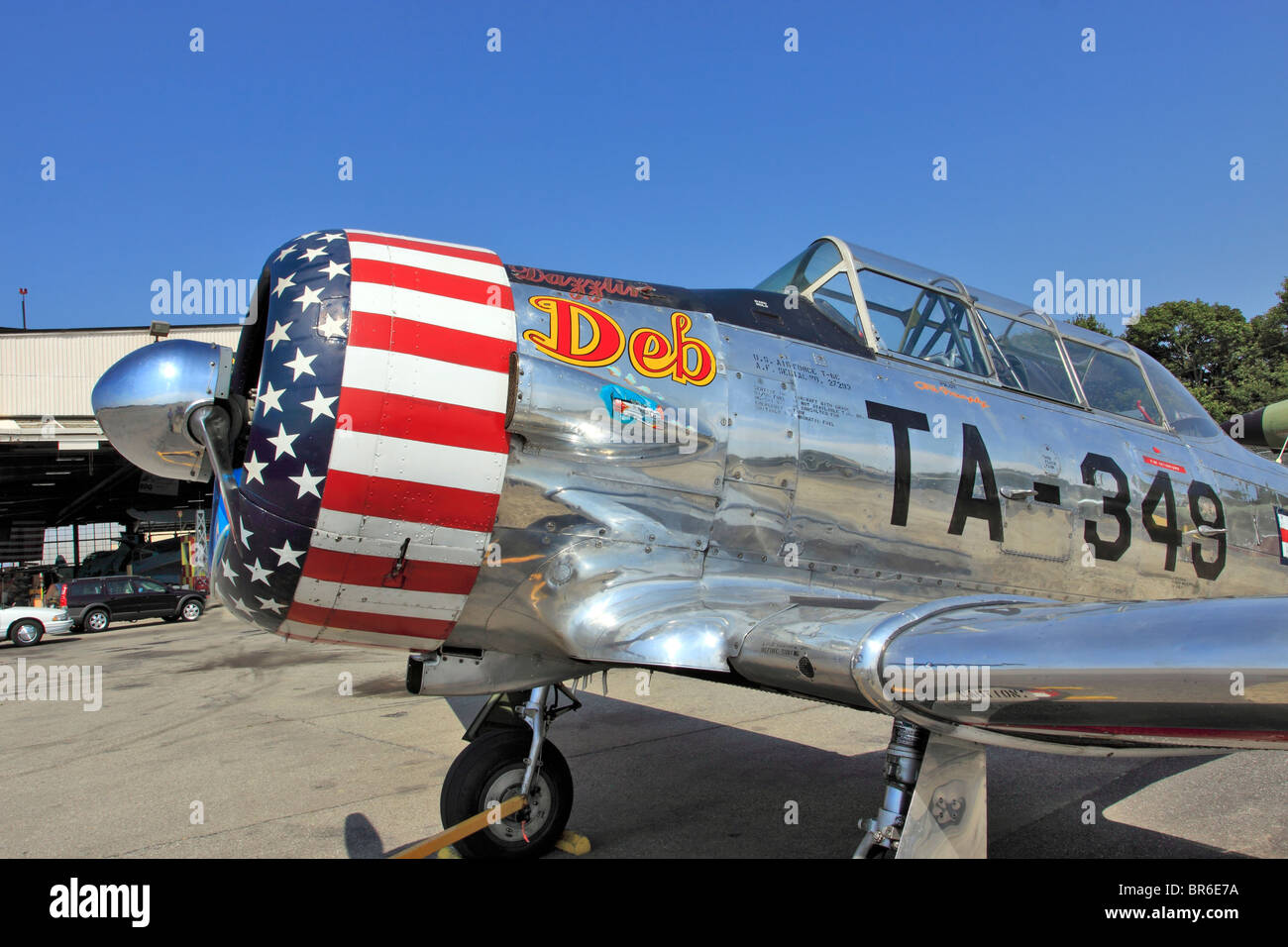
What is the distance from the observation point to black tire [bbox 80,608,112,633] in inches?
889

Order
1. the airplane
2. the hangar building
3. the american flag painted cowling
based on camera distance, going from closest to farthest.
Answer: the airplane < the american flag painted cowling < the hangar building

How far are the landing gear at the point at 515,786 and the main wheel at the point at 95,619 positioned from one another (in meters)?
23.0

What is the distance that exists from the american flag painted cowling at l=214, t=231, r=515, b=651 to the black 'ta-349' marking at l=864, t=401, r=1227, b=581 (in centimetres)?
206

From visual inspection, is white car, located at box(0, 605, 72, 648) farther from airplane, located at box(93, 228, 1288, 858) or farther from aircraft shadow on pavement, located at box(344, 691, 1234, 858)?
airplane, located at box(93, 228, 1288, 858)

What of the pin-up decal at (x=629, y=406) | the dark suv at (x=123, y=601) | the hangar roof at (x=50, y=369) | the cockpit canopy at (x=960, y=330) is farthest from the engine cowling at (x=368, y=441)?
the hangar roof at (x=50, y=369)

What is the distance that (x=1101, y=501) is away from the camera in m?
5.07

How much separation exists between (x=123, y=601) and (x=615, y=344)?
24.6 m

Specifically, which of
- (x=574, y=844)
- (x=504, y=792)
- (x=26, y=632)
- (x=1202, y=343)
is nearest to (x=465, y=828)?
(x=504, y=792)

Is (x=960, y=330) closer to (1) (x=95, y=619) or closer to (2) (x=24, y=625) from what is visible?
(2) (x=24, y=625)

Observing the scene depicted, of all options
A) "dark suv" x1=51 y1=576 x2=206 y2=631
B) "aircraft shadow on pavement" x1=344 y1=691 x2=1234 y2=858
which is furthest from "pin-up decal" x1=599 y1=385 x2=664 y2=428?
"dark suv" x1=51 y1=576 x2=206 y2=631

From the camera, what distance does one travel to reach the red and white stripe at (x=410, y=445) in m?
3.22

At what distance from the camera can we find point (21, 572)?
30203 millimetres
